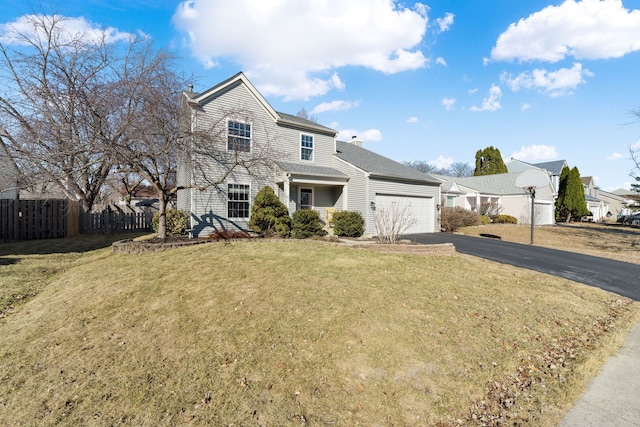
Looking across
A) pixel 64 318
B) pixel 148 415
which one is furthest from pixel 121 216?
pixel 148 415

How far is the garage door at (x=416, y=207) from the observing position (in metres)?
16.1

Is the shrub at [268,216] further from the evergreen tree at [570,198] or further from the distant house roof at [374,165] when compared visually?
the evergreen tree at [570,198]

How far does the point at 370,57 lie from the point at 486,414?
15838mm

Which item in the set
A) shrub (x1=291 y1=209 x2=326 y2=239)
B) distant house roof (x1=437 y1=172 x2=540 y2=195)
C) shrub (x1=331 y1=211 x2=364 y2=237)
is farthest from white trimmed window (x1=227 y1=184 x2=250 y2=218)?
distant house roof (x1=437 y1=172 x2=540 y2=195)

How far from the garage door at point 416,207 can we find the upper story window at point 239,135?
735 cm

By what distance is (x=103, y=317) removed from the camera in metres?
4.86

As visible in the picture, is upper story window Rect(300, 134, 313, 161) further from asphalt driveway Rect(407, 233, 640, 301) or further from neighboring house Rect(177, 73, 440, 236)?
asphalt driveway Rect(407, 233, 640, 301)

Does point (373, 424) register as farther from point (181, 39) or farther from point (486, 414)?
point (181, 39)

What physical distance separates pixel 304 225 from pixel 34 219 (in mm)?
12827

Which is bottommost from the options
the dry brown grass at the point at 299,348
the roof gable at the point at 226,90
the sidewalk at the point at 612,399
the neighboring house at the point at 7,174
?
the sidewalk at the point at 612,399

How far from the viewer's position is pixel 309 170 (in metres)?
14.8

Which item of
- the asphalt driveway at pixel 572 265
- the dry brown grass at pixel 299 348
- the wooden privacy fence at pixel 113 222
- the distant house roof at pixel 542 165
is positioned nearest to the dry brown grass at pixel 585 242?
the asphalt driveway at pixel 572 265

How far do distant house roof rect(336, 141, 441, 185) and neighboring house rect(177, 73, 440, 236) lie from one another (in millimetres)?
86

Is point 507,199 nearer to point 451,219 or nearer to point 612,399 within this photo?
point 451,219
